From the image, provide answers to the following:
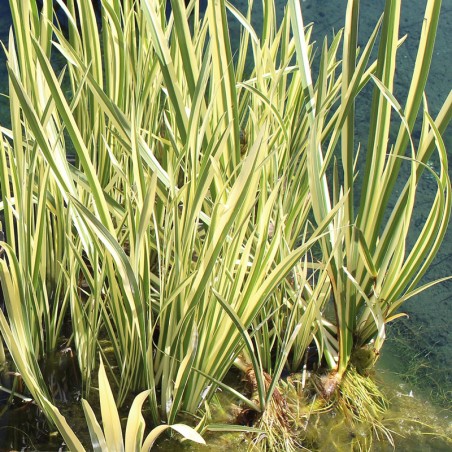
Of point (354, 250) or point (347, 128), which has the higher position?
point (347, 128)

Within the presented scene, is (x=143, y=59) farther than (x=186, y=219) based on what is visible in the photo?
Yes

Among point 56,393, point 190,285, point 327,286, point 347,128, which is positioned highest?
point 347,128

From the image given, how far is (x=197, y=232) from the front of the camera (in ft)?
3.28

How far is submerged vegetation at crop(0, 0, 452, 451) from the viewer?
2.65 feet

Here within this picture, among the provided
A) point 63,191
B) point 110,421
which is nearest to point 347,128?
point 63,191

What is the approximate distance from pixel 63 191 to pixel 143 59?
0.41 metres

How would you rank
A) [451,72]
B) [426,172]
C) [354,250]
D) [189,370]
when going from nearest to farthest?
[189,370]
[354,250]
[426,172]
[451,72]

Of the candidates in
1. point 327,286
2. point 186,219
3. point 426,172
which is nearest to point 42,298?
point 186,219

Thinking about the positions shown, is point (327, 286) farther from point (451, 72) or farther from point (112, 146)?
point (451, 72)

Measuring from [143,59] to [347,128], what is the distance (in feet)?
1.37

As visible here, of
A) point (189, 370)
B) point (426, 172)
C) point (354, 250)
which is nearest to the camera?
point (189, 370)

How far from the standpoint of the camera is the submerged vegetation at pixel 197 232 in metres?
0.81

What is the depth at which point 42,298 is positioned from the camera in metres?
0.92

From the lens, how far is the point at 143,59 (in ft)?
3.86
